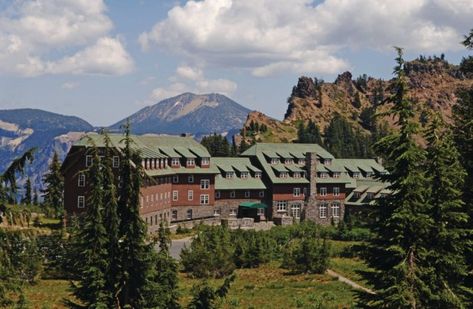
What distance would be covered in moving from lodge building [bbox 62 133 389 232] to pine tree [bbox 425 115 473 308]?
52250 mm

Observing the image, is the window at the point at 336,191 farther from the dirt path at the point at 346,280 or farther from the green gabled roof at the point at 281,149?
the dirt path at the point at 346,280

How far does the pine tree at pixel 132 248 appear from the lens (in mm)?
17078

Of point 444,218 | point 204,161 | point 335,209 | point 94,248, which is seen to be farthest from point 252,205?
point 94,248

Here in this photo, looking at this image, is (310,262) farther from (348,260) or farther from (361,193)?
(361,193)

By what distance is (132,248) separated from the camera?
1722 centimetres

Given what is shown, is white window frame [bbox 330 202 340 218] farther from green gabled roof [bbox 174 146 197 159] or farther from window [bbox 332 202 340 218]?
green gabled roof [bbox 174 146 197 159]

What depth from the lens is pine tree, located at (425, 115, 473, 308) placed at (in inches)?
790

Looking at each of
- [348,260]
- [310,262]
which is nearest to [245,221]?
[348,260]

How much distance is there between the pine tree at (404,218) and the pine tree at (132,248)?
7.79 metres

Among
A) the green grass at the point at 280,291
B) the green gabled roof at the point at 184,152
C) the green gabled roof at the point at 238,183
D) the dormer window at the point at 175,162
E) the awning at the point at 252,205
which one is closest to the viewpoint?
the green grass at the point at 280,291

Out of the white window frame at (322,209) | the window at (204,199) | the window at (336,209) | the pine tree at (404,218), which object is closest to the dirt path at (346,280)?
the pine tree at (404,218)

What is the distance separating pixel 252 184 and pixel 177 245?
22131 millimetres

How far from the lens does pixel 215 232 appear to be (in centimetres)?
5719


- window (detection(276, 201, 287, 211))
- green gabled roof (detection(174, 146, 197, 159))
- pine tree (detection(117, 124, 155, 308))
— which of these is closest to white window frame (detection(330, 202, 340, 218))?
window (detection(276, 201, 287, 211))
